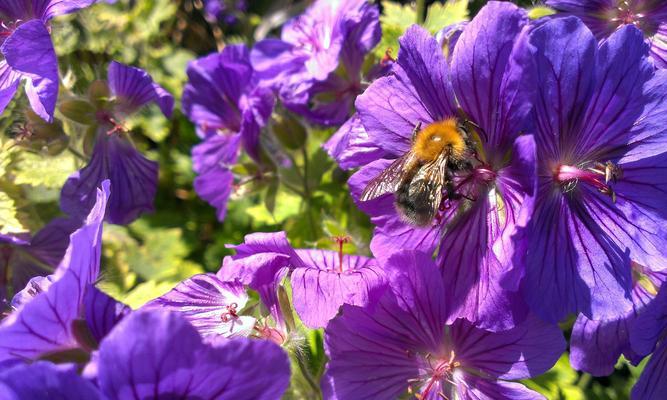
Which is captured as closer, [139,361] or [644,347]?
[139,361]

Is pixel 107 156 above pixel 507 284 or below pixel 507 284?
below

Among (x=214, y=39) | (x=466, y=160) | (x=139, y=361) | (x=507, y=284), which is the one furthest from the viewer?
(x=214, y=39)

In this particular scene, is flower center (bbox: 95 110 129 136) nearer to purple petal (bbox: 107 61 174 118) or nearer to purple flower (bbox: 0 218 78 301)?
purple petal (bbox: 107 61 174 118)

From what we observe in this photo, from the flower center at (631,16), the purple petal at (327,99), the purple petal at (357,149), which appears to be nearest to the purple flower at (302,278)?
the purple petal at (357,149)

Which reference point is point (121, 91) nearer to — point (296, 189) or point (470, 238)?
point (296, 189)

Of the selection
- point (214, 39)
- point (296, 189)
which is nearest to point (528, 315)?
point (296, 189)

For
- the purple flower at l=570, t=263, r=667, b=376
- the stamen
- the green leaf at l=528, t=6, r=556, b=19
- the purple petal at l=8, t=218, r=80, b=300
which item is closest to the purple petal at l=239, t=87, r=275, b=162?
the stamen

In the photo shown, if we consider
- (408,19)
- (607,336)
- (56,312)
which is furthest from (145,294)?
(607,336)

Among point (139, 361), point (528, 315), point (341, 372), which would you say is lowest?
point (341, 372)
